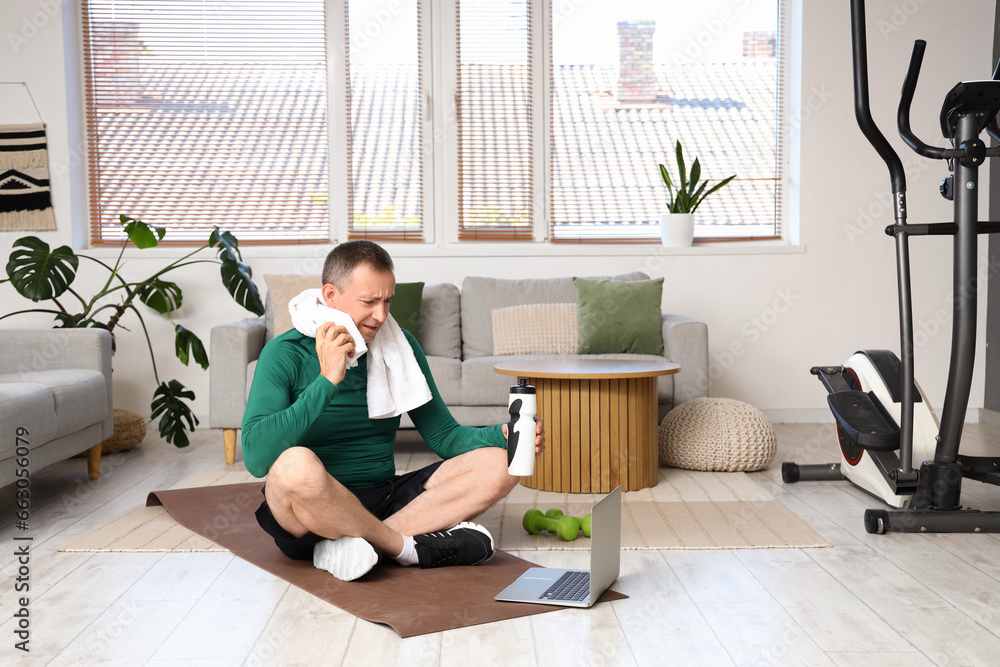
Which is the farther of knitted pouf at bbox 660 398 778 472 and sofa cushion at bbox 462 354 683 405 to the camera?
sofa cushion at bbox 462 354 683 405

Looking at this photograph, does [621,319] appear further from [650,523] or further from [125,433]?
[125,433]

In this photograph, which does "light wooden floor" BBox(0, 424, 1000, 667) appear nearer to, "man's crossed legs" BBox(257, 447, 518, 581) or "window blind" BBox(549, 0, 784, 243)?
"man's crossed legs" BBox(257, 447, 518, 581)

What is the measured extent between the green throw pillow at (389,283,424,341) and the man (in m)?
1.72

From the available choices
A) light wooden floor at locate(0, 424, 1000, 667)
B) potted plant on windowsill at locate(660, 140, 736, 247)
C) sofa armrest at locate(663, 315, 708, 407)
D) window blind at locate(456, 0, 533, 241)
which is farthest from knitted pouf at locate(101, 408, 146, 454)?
potted plant on windowsill at locate(660, 140, 736, 247)

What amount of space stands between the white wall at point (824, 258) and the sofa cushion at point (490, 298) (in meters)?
0.40

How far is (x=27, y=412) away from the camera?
8.66 feet

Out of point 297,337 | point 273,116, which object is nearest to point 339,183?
point 273,116

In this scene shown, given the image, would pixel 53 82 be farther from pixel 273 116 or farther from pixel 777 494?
pixel 777 494

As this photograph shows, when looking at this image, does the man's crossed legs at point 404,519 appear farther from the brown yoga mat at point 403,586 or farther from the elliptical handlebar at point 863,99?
the elliptical handlebar at point 863,99

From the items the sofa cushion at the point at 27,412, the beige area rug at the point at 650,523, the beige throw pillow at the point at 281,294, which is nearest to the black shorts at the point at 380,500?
the beige area rug at the point at 650,523

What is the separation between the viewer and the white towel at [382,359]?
2.04 meters

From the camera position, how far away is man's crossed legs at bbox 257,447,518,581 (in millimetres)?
2016

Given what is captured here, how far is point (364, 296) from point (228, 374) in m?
1.89

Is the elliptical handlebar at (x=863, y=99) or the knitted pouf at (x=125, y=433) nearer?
the elliptical handlebar at (x=863, y=99)
